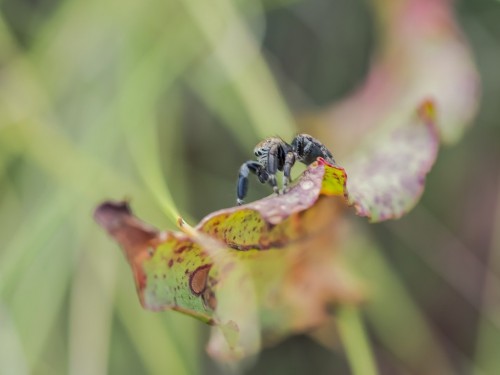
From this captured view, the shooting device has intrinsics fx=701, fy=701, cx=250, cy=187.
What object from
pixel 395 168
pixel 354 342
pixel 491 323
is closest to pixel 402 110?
pixel 395 168

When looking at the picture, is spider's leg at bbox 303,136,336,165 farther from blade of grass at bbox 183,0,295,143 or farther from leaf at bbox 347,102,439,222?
blade of grass at bbox 183,0,295,143

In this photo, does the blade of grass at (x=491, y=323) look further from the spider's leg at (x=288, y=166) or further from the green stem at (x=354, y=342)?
the spider's leg at (x=288, y=166)

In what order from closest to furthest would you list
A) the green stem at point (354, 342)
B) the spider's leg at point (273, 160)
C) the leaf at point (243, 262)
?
the leaf at point (243, 262)
the spider's leg at point (273, 160)
the green stem at point (354, 342)

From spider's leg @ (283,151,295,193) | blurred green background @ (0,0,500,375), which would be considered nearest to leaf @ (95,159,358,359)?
spider's leg @ (283,151,295,193)

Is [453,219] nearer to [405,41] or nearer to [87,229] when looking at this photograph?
[405,41]

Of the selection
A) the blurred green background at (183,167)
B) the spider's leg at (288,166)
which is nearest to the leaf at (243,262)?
the spider's leg at (288,166)

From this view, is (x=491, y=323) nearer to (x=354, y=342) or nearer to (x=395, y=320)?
(x=395, y=320)
